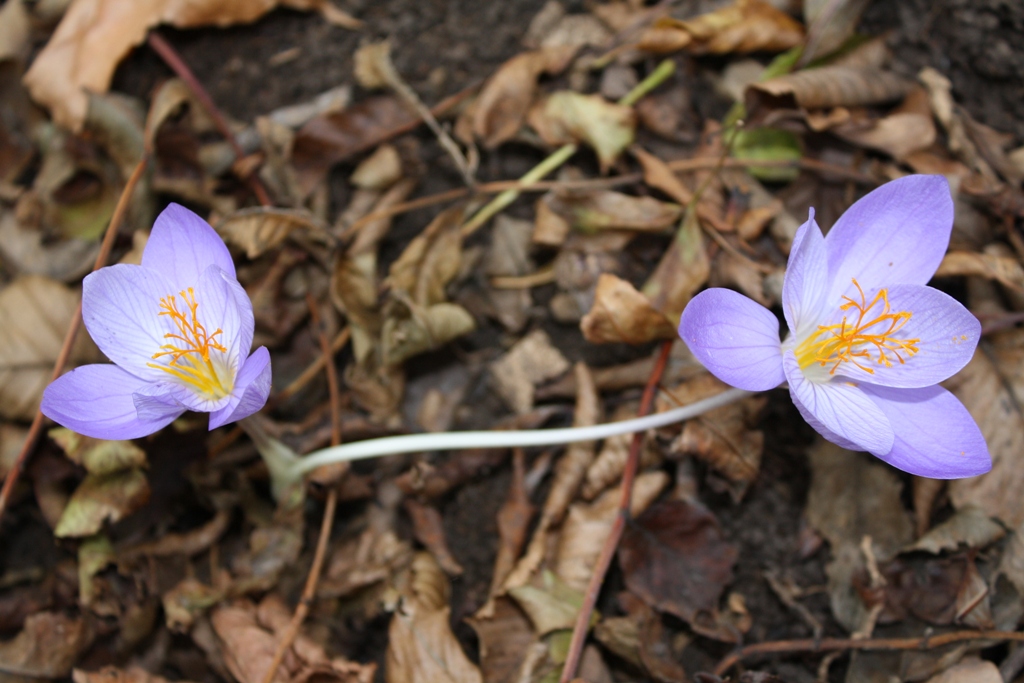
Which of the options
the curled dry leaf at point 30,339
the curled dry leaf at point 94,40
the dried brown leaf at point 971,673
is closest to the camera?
the dried brown leaf at point 971,673

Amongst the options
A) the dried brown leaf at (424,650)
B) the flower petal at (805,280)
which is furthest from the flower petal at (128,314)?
the flower petal at (805,280)

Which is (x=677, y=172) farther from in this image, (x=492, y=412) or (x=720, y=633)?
(x=720, y=633)

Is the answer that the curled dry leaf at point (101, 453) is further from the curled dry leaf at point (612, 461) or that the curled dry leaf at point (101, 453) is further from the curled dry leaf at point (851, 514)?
the curled dry leaf at point (851, 514)

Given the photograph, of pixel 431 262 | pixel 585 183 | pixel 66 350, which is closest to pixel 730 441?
pixel 585 183

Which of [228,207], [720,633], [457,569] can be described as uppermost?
[228,207]

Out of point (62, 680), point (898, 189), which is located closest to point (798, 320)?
point (898, 189)
